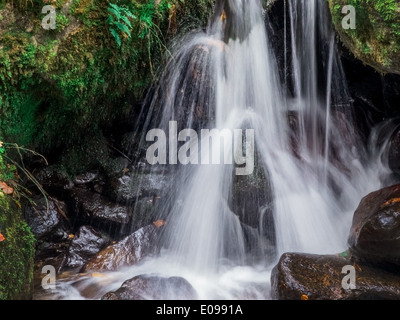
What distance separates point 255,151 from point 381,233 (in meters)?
2.30

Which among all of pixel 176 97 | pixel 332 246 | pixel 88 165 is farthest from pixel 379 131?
pixel 88 165

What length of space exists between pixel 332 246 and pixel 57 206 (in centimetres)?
428

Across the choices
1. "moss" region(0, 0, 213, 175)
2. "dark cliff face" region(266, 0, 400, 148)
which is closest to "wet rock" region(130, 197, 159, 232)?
"moss" region(0, 0, 213, 175)

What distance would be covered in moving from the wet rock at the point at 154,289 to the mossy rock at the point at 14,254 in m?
0.85

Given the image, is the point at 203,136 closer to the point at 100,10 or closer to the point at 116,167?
the point at 116,167

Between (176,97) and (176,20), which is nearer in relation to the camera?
(176,20)

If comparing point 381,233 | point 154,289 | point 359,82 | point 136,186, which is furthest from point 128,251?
point 359,82

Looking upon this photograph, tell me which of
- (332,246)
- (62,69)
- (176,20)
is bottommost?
(332,246)

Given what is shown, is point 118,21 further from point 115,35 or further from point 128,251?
point 128,251

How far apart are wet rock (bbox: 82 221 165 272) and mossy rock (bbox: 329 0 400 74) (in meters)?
3.93

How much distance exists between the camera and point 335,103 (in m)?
6.30
